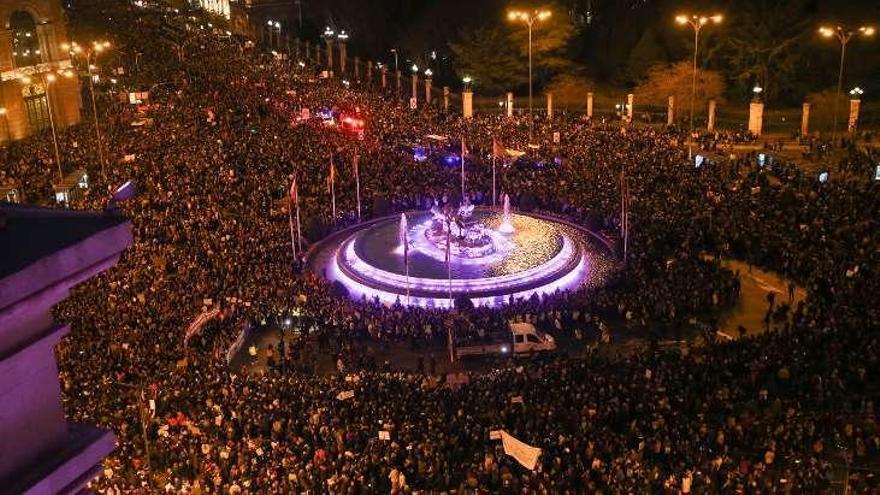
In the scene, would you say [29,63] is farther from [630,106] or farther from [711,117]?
[711,117]

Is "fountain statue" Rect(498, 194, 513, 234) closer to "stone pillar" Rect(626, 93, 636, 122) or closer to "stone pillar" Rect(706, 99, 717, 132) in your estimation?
"stone pillar" Rect(706, 99, 717, 132)

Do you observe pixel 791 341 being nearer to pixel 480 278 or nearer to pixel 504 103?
pixel 480 278

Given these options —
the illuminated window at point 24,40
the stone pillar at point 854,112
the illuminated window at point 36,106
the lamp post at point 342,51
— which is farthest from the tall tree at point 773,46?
the illuminated window at point 36,106

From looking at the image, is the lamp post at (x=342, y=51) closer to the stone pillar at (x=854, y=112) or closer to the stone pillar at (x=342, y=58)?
the stone pillar at (x=342, y=58)

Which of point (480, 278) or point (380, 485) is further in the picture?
point (480, 278)

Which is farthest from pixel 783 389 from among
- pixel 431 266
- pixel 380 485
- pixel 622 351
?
pixel 431 266

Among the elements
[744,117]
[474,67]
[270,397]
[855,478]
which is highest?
[474,67]


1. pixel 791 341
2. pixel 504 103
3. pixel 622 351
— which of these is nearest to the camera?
pixel 791 341
